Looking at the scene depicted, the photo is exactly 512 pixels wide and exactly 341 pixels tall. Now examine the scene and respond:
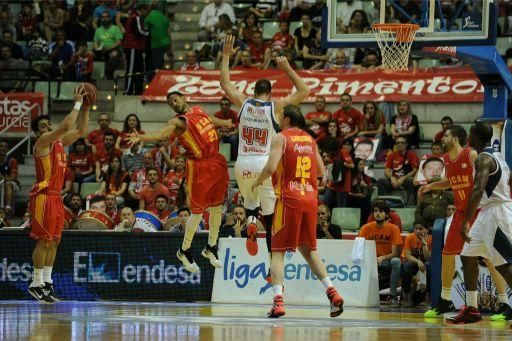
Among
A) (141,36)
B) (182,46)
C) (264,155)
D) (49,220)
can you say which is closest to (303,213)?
(264,155)

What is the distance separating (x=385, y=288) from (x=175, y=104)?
497 cm

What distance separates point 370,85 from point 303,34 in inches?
86.3

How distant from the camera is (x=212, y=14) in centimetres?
2672

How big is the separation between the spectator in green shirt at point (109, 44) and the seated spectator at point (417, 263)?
10896mm

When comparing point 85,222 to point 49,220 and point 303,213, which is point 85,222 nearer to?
point 49,220

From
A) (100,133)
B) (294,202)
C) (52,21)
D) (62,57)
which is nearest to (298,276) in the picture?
(294,202)

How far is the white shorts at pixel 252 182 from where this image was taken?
1494 centimetres

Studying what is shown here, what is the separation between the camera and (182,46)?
1110 inches

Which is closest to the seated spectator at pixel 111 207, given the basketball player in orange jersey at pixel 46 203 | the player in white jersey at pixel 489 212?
the basketball player in orange jersey at pixel 46 203

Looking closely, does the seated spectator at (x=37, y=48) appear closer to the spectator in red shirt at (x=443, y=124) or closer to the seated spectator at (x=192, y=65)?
the seated spectator at (x=192, y=65)

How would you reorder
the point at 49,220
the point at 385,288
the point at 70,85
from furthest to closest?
the point at 70,85, the point at 385,288, the point at 49,220

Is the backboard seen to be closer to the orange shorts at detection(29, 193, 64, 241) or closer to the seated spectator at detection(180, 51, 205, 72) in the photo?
the orange shorts at detection(29, 193, 64, 241)

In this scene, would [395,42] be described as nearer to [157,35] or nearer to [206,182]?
[206,182]

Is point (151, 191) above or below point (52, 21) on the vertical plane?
below
